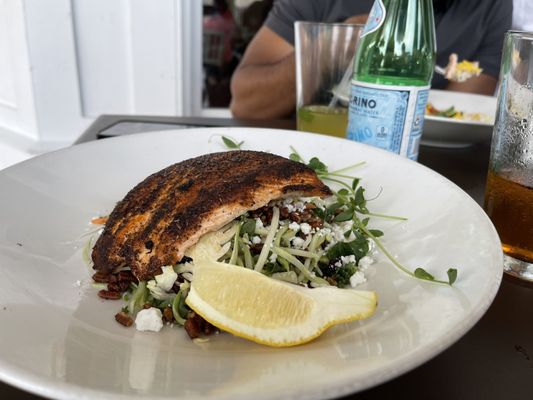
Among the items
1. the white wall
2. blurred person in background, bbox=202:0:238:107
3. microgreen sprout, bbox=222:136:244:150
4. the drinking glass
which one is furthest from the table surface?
blurred person in background, bbox=202:0:238:107

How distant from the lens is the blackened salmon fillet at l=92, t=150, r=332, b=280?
619 mm

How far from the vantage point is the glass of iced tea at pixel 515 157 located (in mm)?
686

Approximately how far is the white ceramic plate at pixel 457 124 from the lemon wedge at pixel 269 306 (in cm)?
83

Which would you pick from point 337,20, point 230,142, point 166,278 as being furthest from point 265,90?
point 166,278

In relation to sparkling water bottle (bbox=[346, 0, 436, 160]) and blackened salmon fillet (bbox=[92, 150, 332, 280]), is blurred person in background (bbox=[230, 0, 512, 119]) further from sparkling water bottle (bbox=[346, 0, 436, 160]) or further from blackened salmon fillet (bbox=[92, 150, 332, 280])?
blackened salmon fillet (bbox=[92, 150, 332, 280])

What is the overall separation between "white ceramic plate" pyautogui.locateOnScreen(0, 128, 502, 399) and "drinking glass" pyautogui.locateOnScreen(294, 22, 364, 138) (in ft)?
1.23

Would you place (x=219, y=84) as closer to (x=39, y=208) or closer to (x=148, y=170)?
(x=148, y=170)

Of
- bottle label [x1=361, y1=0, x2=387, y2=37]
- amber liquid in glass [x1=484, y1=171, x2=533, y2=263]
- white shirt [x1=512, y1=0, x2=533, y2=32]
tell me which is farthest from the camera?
white shirt [x1=512, y1=0, x2=533, y2=32]

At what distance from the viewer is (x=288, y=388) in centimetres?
35

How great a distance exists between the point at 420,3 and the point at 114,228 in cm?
88

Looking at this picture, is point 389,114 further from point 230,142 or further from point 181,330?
point 181,330

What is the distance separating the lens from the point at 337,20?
218 centimetres

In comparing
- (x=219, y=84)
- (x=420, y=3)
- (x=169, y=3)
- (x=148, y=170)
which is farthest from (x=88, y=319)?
(x=219, y=84)

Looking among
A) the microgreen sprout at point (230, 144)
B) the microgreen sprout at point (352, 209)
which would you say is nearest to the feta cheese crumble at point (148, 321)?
the microgreen sprout at point (352, 209)
